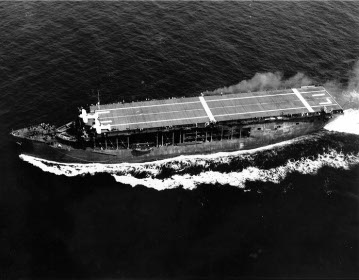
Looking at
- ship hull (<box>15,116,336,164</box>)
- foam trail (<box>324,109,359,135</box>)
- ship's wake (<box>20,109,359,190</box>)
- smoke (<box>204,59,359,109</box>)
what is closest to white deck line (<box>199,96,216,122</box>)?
ship hull (<box>15,116,336,164</box>)

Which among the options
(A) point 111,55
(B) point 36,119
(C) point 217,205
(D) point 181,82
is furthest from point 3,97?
(C) point 217,205

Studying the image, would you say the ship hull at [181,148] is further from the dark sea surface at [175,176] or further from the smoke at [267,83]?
the smoke at [267,83]

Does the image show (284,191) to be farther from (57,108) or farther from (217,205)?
(57,108)

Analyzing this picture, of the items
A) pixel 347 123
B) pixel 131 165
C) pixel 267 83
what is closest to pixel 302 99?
pixel 267 83

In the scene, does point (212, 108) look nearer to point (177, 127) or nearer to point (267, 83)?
point (177, 127)

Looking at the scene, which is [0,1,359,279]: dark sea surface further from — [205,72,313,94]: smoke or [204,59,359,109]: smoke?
[205,72,313,94]: smoke

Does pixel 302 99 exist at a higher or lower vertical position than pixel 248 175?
higher

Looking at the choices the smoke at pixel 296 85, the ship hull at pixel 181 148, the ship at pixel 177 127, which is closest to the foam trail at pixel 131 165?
the ship hull at pixel 181 148
